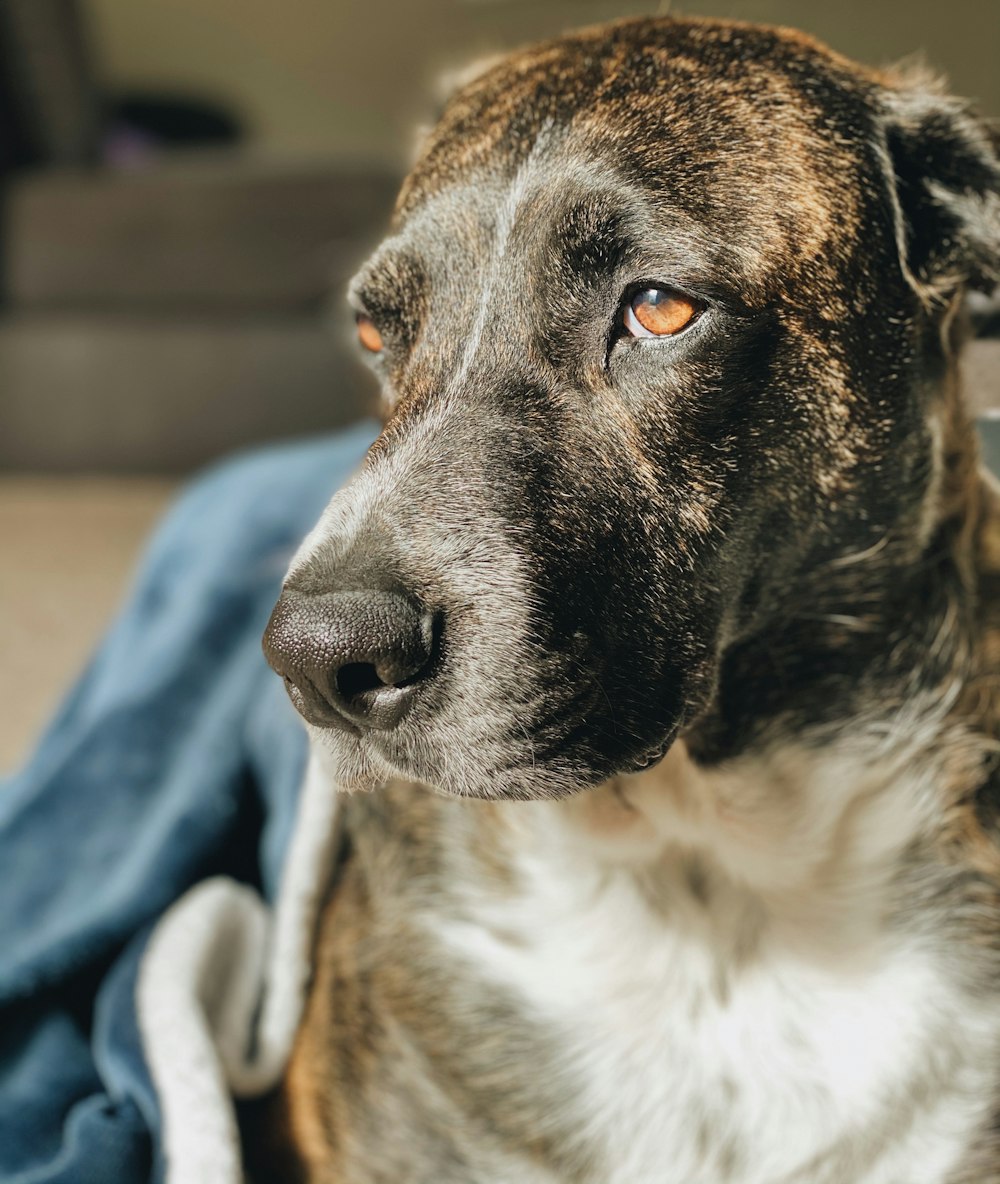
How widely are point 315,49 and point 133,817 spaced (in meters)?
4.94

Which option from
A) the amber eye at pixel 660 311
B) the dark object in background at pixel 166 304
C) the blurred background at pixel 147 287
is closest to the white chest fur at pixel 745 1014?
the amber eye at pixel 660 311

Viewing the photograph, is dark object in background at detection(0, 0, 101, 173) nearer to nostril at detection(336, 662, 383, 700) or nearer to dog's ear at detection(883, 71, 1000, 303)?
dog's ear at detection(883, 71, 1000, 303)

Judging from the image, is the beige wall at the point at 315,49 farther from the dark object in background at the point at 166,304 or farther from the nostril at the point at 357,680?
the nostril at the point at 357,680

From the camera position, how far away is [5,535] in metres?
3.49

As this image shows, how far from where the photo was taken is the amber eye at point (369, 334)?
3.98ft

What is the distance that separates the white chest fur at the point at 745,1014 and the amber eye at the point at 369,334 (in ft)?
1.67

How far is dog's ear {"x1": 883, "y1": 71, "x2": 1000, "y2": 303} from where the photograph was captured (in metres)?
1.12

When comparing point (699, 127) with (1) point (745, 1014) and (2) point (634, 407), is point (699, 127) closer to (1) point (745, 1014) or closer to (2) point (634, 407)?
(2) point (634, 407)

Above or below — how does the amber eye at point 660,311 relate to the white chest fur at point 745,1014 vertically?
above

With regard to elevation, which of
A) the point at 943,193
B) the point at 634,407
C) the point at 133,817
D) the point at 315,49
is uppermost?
the point at 943,193

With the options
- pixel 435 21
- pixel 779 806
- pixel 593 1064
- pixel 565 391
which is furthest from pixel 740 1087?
pixel 435 21

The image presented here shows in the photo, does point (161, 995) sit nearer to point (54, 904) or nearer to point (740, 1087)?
point (54, 904)

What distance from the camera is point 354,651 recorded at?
856mm

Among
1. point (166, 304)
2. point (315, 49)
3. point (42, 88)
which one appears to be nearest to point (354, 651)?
point (166, 304)
